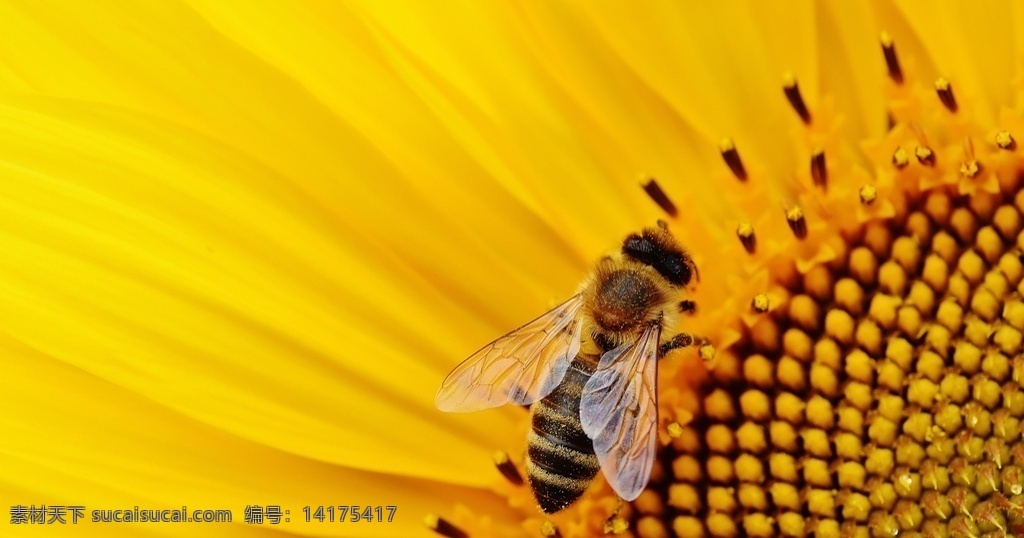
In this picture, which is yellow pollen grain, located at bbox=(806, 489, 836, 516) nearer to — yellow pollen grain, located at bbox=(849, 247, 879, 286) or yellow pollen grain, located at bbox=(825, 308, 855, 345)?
yellow pollen grain, located at bbox=(825, 308, 855, 345)

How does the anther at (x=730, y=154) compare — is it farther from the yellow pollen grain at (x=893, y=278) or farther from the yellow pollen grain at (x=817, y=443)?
the yellow pollen grain at (x=817, y=443)

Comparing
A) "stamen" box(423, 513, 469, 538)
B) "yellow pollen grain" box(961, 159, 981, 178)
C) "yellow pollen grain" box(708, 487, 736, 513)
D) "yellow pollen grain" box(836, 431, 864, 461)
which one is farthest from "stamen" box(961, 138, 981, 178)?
"stamen" box(423, 513, 469, 538)

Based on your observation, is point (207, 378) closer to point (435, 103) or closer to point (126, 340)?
Answer: point (126, 340)

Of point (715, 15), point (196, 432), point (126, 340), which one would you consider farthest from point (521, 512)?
point (715, 15)

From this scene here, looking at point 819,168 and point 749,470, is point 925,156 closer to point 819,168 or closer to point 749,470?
point 819,168

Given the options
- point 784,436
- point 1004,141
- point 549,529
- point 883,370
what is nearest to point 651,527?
point 549,529

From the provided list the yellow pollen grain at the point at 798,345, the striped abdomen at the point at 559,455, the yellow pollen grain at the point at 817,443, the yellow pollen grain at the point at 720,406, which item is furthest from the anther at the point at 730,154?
the striped abdomen at the point at 559,455
